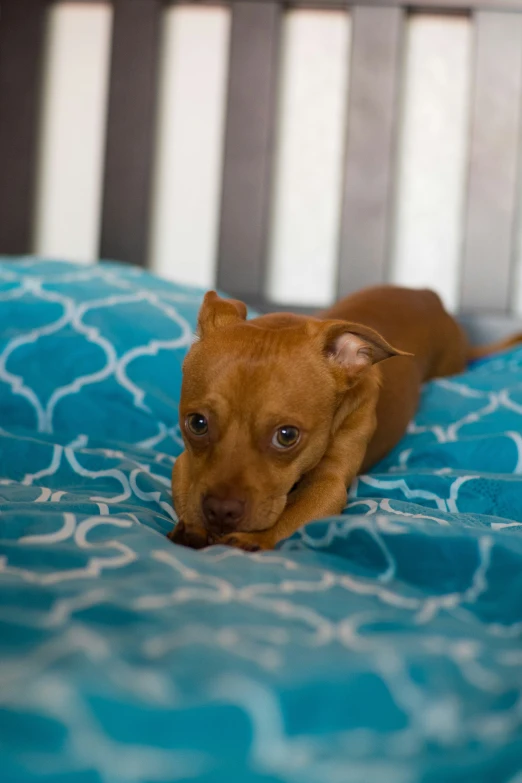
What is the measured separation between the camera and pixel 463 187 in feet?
12.3

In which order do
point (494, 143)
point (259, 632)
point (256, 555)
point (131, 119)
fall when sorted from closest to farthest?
point (259, 632)
point (256, 555)
point (494, 143)
point (131, 119)

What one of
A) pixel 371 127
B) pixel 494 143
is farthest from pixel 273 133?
pixel 494 143

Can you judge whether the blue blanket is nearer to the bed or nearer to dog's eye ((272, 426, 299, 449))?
the bed

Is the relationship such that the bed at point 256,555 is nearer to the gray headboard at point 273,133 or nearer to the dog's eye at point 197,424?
the gray headboard at point 273,133

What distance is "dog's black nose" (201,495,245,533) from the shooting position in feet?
5.16

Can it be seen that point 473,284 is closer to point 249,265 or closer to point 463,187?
point 463,187

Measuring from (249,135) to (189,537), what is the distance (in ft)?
8.28

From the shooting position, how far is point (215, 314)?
1974mm

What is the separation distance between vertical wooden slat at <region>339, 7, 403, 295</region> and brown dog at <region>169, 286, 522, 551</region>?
1.65 metres

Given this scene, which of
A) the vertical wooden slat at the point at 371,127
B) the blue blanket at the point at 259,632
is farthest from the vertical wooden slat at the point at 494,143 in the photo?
the blue blanket at the point at 259,632

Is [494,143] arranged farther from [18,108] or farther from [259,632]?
[259,632]

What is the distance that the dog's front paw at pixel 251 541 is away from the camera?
1.56 metres

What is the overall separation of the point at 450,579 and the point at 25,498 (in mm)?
887

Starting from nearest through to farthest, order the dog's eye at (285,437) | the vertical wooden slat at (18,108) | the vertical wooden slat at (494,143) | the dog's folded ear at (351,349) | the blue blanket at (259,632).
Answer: the blue blanket at (259,632)
the dog's eye at (285,437)
the dog's folded ear at (351,349)
the vertical wooden slat at (494,143)
the vertical wooden slat at (18,108)
